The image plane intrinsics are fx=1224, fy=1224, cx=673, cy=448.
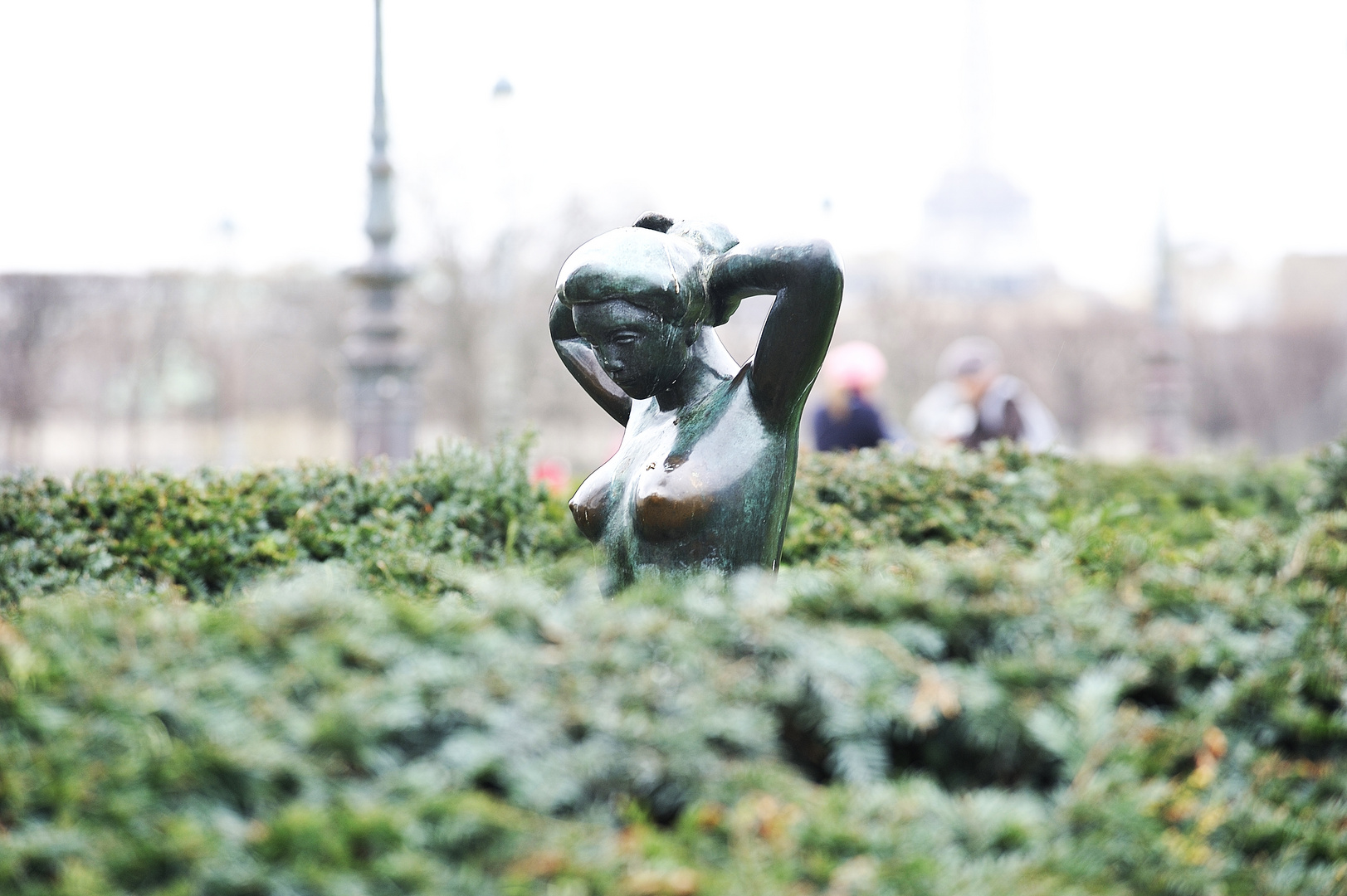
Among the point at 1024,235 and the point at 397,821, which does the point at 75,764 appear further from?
the point at 1024,235

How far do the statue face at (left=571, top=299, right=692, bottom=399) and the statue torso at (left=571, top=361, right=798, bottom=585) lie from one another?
0.58 feet

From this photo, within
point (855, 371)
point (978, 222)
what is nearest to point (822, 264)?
point (855, 371)

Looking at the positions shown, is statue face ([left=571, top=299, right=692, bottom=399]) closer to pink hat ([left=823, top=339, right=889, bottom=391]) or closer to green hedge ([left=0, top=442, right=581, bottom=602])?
green hedge ([left=0, top=442, right=581, bottom=602])

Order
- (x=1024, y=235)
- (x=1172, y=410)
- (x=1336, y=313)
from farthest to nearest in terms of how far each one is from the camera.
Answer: (x=1024, y=235) < (x=1336, y=313) < (x=1172, y=410)

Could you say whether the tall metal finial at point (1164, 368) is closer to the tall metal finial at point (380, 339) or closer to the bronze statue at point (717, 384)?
the tall metal finial at point (380, 339)

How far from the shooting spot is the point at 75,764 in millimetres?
1887

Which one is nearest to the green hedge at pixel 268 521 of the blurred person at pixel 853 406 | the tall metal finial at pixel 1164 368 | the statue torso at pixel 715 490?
the statue torso at pixel 715 490

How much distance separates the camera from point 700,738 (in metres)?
2.02

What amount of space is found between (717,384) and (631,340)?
36 cm

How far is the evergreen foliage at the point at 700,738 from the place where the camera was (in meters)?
1.79

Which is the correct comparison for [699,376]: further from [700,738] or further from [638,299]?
[700,738]

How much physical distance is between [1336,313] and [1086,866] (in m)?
44.4

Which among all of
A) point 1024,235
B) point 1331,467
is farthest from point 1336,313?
point 1024,235

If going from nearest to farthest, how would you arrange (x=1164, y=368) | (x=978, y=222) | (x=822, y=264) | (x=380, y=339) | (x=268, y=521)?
(x=822, y=264) → (x=268, y=521) → (x=380, y=339) → (x=1164, y=368) → (x=978, y=222)
